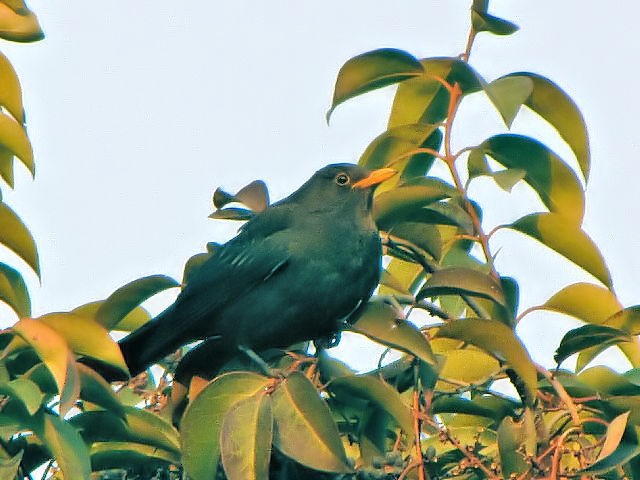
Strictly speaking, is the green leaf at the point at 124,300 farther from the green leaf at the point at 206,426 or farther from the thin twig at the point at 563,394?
the thin twig at the point at 563,394

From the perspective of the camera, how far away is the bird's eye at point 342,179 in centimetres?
409

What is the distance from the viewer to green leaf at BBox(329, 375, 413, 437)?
9.59 ft

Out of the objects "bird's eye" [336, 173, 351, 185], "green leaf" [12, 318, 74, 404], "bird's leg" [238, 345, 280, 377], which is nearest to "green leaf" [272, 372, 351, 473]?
"green leaf" [12, 318, 74, 404]

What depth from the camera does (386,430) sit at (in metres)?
3.18

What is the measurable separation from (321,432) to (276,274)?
1224 mm

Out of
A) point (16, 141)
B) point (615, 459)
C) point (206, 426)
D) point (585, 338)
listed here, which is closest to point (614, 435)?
point (615, 459)

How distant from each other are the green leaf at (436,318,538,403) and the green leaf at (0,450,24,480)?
43.1 inches

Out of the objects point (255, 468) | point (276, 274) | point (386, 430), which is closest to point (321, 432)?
point (255, 468)

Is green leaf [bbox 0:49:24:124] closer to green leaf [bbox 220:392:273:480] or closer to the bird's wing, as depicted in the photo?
the bird's wing

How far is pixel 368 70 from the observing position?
10.9ft

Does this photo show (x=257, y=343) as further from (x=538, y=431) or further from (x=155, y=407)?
(x=538, y=431)

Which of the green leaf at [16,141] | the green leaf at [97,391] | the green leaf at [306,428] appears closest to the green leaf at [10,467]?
the green leaf at [97,391]

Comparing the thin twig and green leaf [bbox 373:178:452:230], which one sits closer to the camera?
→ the thin twig

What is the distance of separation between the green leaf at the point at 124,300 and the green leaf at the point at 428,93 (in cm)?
88
